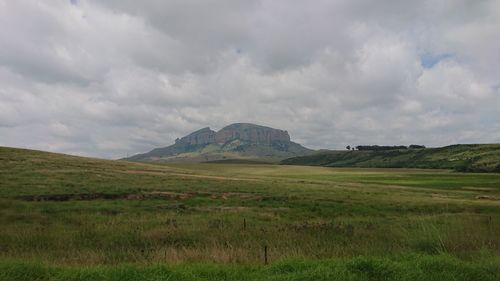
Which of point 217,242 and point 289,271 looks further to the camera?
point 217,242

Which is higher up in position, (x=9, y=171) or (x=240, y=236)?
(x=9, y=171)

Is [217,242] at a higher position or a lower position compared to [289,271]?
lower

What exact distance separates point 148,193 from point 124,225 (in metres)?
19.7

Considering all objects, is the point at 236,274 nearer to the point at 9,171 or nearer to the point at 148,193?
the point at 148,193

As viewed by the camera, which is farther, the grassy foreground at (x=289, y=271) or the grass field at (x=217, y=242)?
the grass field at (x=217, y=242)

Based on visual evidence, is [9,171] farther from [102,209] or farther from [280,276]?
[280,276]

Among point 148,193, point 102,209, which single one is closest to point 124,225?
point 102,209

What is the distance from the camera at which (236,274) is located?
31.3ft

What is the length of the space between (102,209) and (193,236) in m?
14.0

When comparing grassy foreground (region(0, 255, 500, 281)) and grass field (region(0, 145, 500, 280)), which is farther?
grass field (region(0, 145, 500, 280))

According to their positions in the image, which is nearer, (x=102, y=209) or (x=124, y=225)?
(x=124, y=225)

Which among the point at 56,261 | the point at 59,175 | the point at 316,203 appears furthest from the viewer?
the point at 59,175

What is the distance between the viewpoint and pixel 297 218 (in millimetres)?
29438

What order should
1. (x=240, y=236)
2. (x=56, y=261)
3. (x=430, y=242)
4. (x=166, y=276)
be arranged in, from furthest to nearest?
(x=240, y=236) < (x=430, y=242) < (x=56, y=261) < (x=166, y=276)
